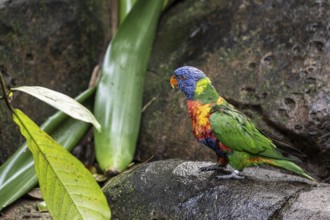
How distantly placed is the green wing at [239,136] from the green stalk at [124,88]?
4.07ft

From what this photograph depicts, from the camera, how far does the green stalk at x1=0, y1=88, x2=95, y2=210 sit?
156 inches

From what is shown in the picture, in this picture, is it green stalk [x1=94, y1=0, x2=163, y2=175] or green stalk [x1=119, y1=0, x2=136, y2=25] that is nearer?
green stalk [x1=94, y1=0, x2=163, y2=175]

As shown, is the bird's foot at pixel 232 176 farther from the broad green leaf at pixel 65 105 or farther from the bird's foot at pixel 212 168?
the broad green leaf at pixel 65 105

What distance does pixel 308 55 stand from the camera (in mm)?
4258

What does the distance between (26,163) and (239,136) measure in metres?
1.82

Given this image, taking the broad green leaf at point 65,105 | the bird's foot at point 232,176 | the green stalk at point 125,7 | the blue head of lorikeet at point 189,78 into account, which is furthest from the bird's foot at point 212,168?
the green stalk at point 125,7

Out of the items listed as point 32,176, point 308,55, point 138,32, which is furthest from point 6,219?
point 308,55

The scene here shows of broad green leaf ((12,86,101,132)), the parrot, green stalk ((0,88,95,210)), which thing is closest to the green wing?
the parrot

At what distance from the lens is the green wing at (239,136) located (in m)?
3.23

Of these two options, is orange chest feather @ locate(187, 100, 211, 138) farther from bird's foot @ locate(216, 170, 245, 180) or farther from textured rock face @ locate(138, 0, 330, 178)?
textured rock face @ locate(138, 0, 330, 178)

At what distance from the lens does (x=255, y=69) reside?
441 cm

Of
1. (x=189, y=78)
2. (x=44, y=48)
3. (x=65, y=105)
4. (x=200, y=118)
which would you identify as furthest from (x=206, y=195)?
(x=44, y=48)

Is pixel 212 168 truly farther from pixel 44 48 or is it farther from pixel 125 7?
pixel 125 7

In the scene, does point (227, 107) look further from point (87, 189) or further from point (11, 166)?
point (11, 166)
